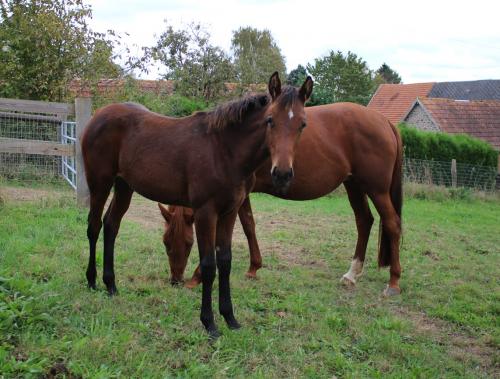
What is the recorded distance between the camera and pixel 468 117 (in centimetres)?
2847

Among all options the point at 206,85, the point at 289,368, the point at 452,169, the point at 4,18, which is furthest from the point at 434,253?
the point at 206,85

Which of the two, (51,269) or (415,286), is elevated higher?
(51,269)

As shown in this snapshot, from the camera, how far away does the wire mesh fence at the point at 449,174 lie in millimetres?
16516

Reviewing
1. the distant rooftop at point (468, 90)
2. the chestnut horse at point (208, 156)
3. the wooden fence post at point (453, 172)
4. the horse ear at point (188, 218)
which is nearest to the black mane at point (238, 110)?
the chestnut horse at point (208, 156)

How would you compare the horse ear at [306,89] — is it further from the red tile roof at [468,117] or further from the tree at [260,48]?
the red tile roof at [468,117]

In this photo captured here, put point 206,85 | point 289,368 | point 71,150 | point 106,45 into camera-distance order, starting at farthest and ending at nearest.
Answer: point 206,85, point 106,45, point 71,150, point 289,368

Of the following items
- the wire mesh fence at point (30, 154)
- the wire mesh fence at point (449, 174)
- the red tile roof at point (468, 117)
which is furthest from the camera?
the red tile roof at point (468, 117)

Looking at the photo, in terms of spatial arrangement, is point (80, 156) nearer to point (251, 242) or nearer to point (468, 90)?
point (251, 242)

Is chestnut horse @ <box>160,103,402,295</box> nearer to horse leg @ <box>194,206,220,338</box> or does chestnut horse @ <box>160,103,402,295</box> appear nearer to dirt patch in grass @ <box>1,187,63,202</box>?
horse leg @ <box>194,206,220,338</box>

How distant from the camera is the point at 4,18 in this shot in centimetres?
1299

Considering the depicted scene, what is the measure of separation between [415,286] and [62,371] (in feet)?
13.8

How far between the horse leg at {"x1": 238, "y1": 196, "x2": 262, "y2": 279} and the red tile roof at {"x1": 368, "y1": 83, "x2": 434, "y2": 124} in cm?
3246

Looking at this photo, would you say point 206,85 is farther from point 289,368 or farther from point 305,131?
point 289,368

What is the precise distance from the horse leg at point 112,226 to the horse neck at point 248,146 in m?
1.37
